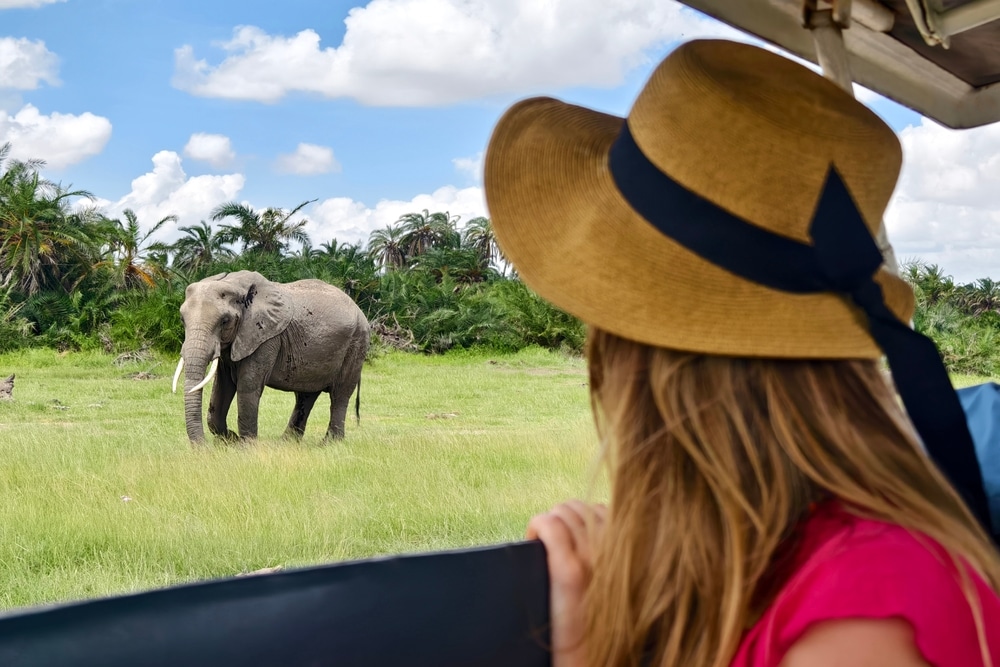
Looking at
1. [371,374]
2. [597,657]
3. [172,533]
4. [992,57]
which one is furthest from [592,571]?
[371,374]

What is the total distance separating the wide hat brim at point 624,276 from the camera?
1.36 ft

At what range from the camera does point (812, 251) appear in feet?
1.39

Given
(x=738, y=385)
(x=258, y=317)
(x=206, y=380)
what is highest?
(x=738, y=385)

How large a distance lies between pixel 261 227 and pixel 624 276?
11.0ft

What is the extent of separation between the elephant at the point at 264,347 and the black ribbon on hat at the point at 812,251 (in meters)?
2.87

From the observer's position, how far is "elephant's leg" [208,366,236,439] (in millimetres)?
3715

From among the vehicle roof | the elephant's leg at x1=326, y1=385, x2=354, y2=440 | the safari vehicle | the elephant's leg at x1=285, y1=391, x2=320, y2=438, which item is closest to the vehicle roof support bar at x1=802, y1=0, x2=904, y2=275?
the vehicle roof

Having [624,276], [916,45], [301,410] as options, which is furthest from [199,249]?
[624,276]

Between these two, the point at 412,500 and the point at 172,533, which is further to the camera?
the point at 412,500

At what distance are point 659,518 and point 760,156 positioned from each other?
0.56 feet

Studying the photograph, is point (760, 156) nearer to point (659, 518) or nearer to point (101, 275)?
point (659, 518)

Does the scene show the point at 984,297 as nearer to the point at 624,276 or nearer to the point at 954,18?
the point at 954,18

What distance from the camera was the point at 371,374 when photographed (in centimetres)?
434

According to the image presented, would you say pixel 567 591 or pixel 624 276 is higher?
pixel 624 276
